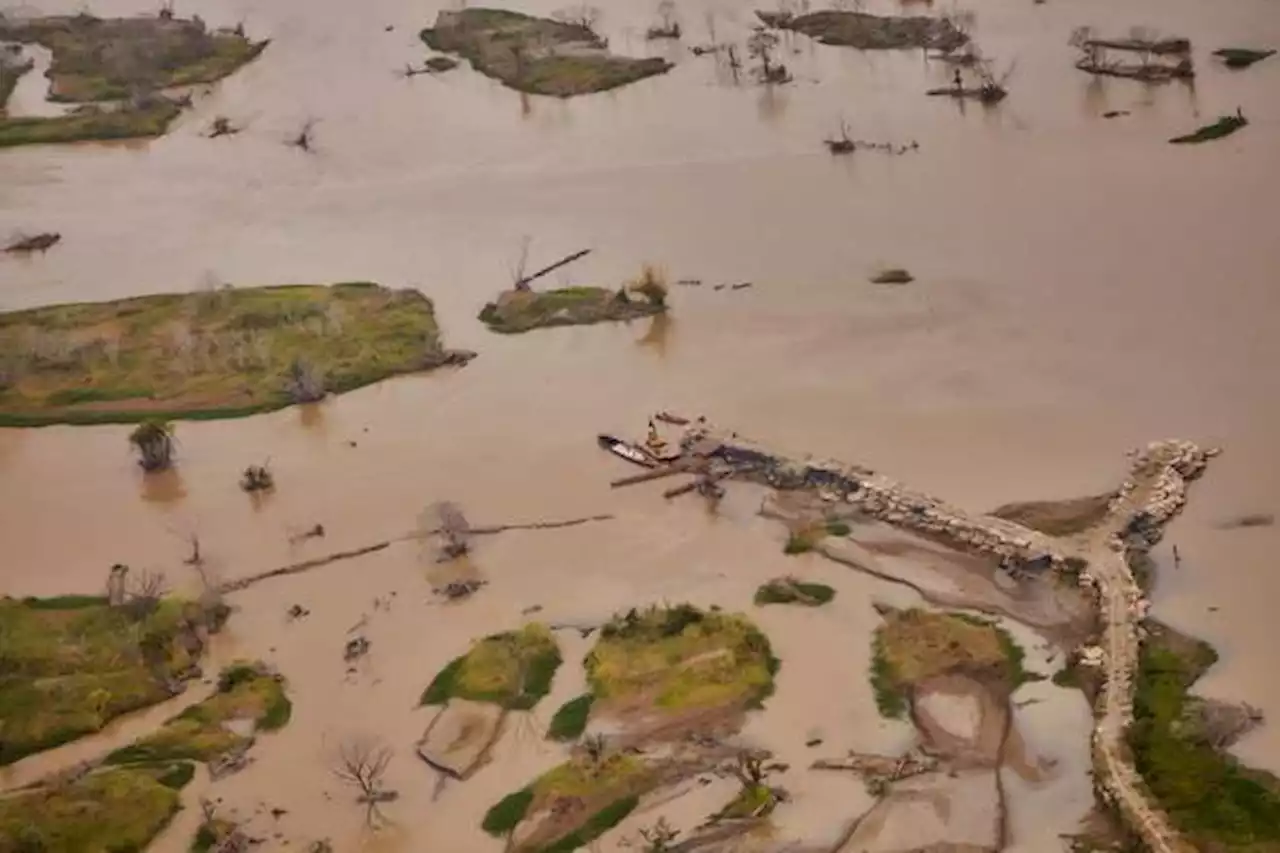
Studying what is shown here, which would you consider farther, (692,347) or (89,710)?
(692,347)

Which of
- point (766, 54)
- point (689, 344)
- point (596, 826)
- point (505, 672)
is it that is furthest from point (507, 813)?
point (766, 54)

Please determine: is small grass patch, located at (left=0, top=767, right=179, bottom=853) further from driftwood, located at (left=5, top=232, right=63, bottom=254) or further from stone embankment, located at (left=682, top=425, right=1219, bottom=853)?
driftwood, located at (left=5, top=232, right=63, bottom=254)

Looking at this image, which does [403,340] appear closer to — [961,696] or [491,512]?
[491,512]

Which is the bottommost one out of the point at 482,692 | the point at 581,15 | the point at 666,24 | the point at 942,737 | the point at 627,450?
the point at 942,737

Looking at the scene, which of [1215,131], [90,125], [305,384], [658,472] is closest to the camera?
[658,472]

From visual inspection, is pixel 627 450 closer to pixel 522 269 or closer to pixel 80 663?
pixel 522 269

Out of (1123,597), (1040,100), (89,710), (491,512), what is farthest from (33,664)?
(1040,100)

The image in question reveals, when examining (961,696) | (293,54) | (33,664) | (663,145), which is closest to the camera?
(961,696)

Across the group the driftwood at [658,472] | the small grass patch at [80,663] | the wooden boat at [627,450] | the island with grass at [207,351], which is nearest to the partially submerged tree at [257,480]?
the island with grass at [207,351]
